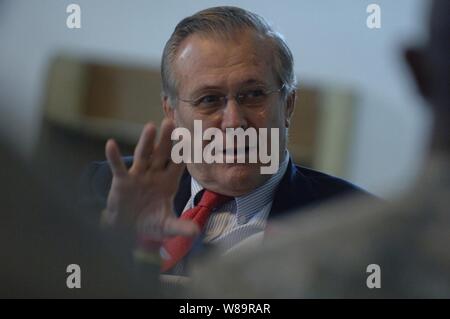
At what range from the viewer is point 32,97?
5.82ft

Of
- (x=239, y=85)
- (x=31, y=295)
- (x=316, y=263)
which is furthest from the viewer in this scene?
(x=31, y=295)

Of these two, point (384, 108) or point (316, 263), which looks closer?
point (316, 263)

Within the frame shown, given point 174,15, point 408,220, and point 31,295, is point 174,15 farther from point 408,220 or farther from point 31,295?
point 408,220

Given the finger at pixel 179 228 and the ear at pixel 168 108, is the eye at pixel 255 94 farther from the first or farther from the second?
the finger at pixel 179 228

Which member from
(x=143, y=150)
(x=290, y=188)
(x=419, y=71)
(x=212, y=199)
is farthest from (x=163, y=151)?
(x=419, y=71)

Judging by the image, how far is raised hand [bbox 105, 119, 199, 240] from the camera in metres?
1.70

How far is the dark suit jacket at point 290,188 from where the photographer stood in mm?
1736

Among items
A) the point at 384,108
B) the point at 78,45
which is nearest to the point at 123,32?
the point at 78,45

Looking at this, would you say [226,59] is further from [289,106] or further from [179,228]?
[179,228]

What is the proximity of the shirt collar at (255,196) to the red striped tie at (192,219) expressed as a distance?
0.02m

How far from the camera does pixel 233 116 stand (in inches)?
67.1

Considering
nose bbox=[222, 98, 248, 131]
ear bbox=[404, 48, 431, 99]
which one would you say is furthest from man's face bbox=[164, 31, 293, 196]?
ear bbox=[404, 48, 431, 99]
